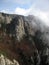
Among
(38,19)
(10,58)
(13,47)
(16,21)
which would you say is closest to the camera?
(10,58)

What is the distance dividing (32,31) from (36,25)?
5.48 metres

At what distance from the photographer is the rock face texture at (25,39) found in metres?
104

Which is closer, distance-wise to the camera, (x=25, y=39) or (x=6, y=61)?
(x=6, y=61)

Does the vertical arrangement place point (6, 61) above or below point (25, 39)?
below

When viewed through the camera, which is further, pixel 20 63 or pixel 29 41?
pixel 29 41

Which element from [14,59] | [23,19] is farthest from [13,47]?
[23,19]

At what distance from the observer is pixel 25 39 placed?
115 metres

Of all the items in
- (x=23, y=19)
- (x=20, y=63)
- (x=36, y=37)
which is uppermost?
(x=23, y=19)

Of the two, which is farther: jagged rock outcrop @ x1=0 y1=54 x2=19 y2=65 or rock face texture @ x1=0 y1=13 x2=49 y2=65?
rock face texture @ x1=0 y1=13 x2=49 y2=65

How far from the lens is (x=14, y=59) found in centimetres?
10012

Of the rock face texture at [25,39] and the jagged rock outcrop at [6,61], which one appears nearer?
the jagged rock outcrop at [6,61]

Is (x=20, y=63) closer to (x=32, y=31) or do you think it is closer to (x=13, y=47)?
(x=13, y=47)

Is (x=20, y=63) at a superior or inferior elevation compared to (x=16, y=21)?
inferior

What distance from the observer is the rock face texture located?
343 ft
